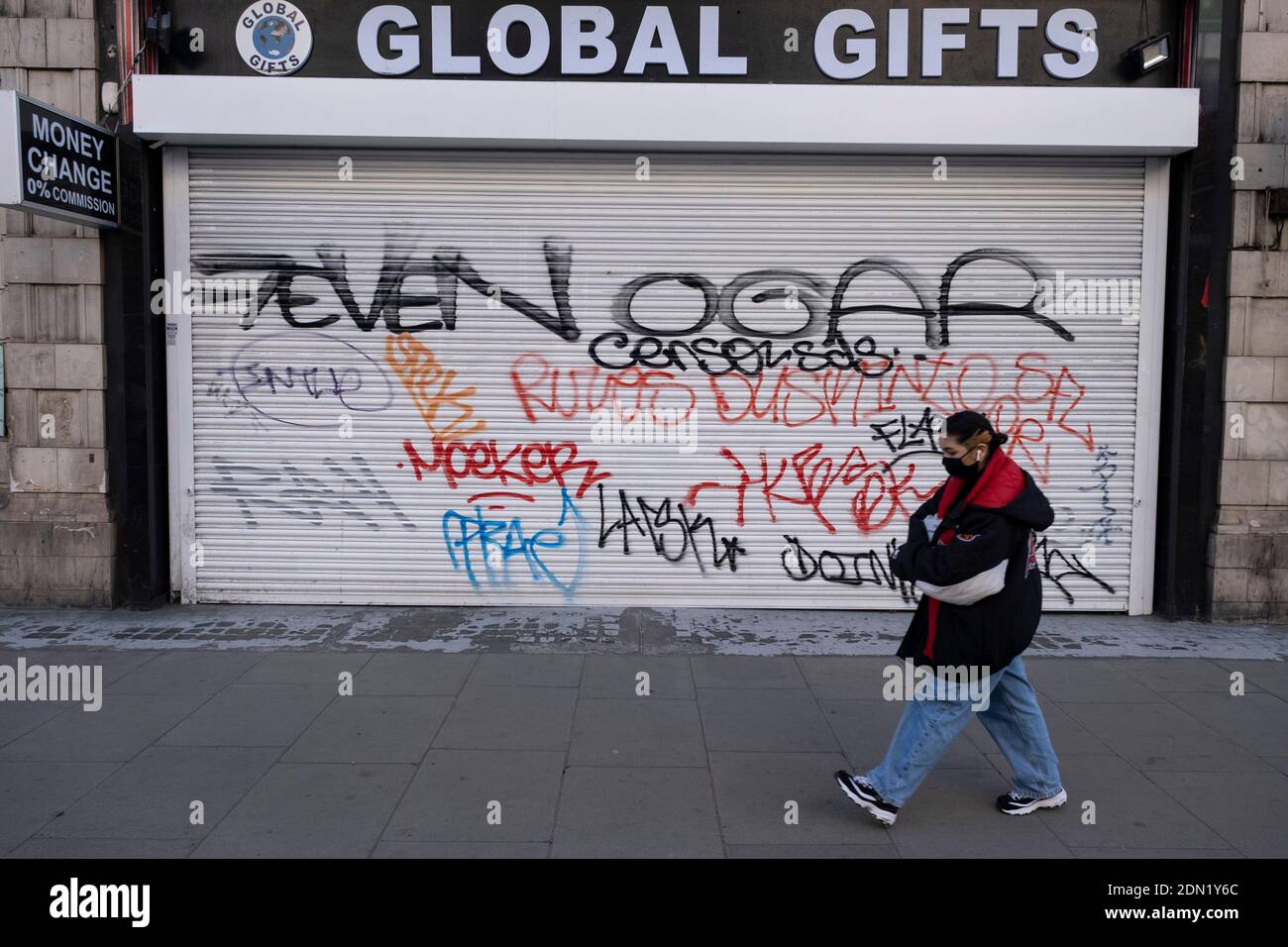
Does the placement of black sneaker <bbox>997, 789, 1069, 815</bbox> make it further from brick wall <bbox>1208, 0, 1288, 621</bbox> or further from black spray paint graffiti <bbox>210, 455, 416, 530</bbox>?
black spray paint graffiti <bbox>210, 455, 416, 530</bbox>

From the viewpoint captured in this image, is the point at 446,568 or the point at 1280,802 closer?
the point at 1280,802

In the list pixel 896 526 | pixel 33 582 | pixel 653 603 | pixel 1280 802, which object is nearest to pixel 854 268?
pixel 896 526

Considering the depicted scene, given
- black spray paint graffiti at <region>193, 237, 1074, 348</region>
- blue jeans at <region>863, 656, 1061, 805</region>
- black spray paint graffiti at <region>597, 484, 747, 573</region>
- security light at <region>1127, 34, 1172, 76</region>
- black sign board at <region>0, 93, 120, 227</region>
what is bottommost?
blue jeans at <region>863, 656, 1061, 805</region>

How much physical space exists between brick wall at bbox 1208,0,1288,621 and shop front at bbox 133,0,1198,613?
522 mm

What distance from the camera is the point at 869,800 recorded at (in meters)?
3.88

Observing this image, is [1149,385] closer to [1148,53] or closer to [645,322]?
[1148,53]

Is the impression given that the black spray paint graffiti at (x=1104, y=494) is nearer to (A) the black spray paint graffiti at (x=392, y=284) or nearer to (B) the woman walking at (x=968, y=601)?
(B) the woman walking at (x=968, y=601)

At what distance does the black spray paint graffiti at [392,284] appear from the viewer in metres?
7.12

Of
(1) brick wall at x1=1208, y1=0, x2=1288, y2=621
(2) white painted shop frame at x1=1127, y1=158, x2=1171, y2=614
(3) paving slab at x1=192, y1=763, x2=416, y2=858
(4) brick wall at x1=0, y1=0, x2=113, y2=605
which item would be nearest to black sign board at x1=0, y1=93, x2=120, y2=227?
(4) brick wall at x1=0, y1=0, x2=113, y2=605

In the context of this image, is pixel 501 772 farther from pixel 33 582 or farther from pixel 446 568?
pixel 33 582

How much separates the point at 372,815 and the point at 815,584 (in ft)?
14.0

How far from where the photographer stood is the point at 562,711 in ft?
17.0

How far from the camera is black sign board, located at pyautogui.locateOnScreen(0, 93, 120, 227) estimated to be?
5.76 metres

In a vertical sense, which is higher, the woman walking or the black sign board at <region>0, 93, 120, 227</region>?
the black sign board at <region>0, 93, 120, 227</region>
